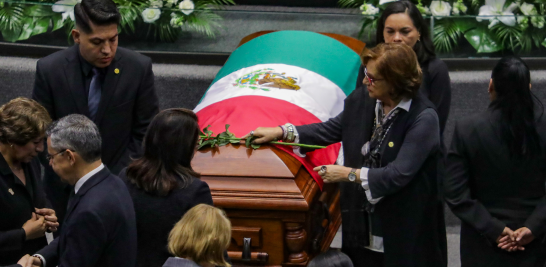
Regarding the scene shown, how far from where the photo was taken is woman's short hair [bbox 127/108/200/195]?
2.09 meters

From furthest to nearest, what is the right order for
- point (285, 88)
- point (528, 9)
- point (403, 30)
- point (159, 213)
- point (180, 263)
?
point (528, 9), point (285, 88), point (403, 30), point (159, 213), point (180, 263)

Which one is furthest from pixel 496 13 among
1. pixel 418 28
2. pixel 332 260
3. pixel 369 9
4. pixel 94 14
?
pixel 94 14

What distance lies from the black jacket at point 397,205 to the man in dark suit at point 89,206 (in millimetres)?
919

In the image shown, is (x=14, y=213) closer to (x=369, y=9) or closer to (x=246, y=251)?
(x=246, y=251)

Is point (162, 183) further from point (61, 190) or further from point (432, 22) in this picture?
point (432, 22)

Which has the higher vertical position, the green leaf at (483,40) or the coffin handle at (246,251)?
the green leaf at (483,40)

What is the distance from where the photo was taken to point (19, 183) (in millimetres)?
2273

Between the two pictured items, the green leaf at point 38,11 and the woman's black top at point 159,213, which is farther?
the green leaf at point 38,11

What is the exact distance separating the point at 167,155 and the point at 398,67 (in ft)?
2.73

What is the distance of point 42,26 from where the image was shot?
4.23m

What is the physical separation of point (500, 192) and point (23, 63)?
118 inches

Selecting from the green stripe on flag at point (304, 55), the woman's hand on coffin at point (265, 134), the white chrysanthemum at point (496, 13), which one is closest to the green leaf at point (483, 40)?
the white chrysanthemum at point (496, 13)

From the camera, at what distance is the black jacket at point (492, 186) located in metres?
2.40

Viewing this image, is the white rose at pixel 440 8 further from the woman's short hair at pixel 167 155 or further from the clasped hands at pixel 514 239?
the woman's short hair at pixel 167 155
